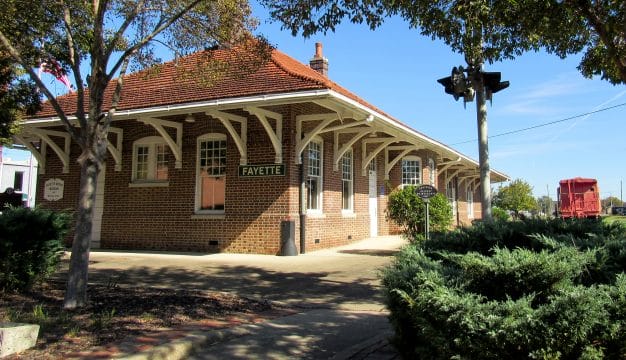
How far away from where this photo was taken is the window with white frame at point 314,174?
1532cm

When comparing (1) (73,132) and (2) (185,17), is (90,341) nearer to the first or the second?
(1) (73,132)

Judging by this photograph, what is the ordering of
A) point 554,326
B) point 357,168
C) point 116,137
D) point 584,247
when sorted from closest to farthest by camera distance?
1. point 554,326
2. point 584,247
3. point 116,137
4. point 357,168

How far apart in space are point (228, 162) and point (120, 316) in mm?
9263

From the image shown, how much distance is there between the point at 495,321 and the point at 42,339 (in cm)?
422

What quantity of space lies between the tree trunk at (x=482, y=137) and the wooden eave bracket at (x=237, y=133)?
7.68 m

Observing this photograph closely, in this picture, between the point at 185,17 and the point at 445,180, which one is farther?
the point at 445,180

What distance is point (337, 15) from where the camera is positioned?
716 cm

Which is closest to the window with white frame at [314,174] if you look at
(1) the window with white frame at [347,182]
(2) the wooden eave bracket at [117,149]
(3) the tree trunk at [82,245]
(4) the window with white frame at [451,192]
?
(1) the window with white frame at [347,182]

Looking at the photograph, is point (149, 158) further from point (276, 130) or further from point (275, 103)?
point (275, 103)

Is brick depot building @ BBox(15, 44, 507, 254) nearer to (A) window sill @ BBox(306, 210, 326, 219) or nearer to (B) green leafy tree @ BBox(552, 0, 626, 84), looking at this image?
(A) window sill @ BBox(306, 210, 326, 219)

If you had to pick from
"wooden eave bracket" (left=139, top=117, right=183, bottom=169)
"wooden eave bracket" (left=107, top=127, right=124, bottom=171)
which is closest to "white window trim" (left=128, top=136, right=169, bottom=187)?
"wooden eave bracket" (left=107, top=127, right=124, bottom=171)

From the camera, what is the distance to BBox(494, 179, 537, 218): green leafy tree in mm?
57266

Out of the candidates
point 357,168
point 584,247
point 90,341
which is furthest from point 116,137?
point 584,247

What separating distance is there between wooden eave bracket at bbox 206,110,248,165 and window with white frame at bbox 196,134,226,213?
81 centimetres
